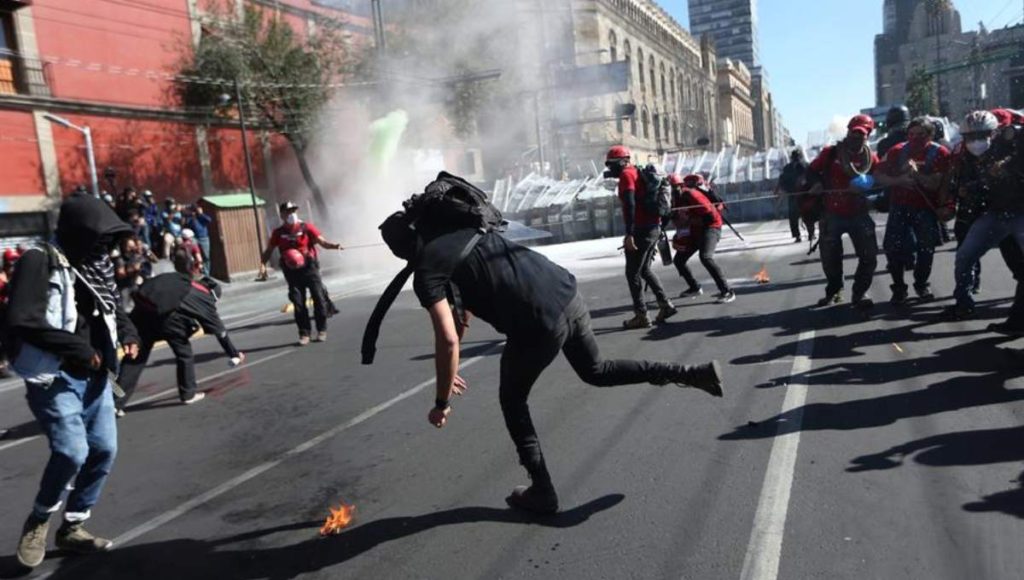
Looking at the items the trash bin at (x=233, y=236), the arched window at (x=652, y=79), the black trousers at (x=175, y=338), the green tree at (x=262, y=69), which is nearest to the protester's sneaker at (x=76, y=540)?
the black trousers at (x=175, y=338)

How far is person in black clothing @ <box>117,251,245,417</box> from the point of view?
5691mm

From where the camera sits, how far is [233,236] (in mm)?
18250

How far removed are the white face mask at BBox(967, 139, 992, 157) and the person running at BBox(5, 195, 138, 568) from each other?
581cm

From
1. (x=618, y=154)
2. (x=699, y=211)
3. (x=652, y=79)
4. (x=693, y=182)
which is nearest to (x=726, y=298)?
(x=699, y=211)

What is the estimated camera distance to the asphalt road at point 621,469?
2.68 meters

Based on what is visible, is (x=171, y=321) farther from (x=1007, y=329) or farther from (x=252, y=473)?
(x=1007, y=329)

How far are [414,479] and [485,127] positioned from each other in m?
27.2

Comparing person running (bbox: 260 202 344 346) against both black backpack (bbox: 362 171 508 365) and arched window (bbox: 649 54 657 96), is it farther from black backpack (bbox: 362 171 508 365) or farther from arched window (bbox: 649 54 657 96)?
arched window (bbox: 649 54 657 96)

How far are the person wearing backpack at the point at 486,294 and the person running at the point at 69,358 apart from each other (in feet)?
4.23

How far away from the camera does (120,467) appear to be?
14.3 ft

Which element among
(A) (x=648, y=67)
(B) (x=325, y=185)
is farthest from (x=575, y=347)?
(A) (x=648, y=67)

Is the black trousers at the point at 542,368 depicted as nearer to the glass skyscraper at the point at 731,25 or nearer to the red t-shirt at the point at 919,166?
the red t-shirt at the point at 919,166

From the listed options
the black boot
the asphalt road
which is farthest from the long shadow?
the black boot

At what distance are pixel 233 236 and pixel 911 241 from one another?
1597cm
